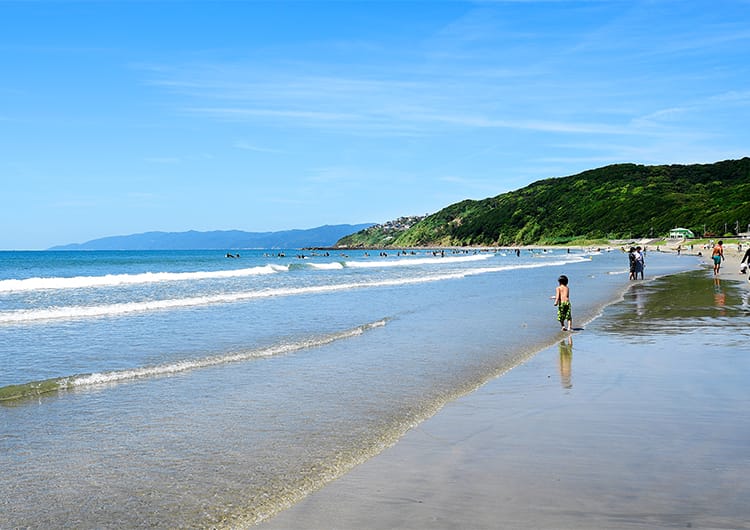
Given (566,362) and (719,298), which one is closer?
(566,362)

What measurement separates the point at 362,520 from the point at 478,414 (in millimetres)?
3564

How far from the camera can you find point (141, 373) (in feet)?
36.1

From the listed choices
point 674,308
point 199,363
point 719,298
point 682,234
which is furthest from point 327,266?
point 682,234

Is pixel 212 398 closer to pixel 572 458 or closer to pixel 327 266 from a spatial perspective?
pixel 572 458

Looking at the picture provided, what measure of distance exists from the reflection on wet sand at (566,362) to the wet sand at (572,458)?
66 mm

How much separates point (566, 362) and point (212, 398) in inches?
243

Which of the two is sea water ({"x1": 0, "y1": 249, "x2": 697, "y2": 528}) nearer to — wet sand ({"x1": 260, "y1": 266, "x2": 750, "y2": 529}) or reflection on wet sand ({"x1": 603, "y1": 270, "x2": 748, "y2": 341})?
wet sand ({"x1": 260, "y1": 266, "x2": 750, "y2": 529})

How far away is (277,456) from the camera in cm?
661

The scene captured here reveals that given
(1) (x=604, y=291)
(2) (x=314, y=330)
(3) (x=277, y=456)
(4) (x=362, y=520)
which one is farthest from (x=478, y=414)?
(1) (x=604, y=291)

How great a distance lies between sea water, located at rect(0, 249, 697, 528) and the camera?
5555 mm

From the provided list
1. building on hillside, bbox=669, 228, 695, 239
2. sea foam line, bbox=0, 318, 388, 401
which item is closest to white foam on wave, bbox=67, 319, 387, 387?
sea foam line, bbox=0, 318, 388, 401

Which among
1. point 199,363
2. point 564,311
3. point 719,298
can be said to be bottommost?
point 719,298

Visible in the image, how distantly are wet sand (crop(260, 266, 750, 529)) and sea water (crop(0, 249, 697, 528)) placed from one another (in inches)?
18.9

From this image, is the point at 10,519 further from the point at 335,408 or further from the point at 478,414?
the point at 478,414
